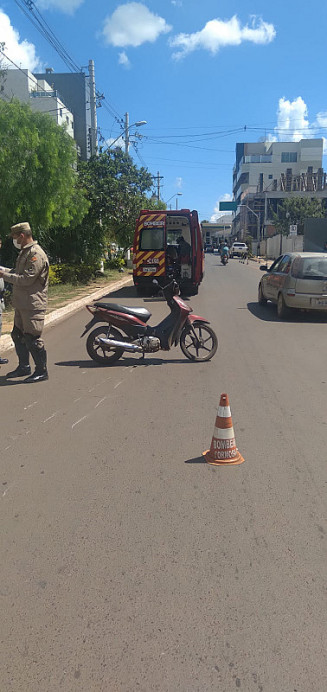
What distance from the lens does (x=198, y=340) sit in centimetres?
825

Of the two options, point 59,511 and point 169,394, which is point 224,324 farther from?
point 59,511

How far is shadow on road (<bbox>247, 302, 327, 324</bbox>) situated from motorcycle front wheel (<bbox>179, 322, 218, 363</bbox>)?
15.0ft

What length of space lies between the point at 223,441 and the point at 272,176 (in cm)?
12024

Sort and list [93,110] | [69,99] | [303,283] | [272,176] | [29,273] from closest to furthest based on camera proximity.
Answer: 1. [29,273]
2. [303,283]
3. [93,110]
4. [69,99]
5. [272,176]

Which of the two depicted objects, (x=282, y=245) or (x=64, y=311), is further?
(x=282, y=245)

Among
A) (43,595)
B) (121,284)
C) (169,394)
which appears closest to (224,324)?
(169,394)

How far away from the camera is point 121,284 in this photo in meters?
22.9

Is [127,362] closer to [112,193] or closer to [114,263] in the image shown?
[112,193]

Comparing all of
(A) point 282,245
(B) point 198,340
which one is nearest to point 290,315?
(B) point 198,340

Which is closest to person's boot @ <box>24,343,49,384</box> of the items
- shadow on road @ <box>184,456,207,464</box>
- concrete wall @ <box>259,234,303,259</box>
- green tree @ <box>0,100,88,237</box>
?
shadow on road @ <box>184,456,207,464</box>

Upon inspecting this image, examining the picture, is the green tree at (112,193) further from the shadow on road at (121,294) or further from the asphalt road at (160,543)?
the asphalt road at (160,543)

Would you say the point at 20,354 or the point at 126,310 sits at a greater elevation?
the point at 126,310

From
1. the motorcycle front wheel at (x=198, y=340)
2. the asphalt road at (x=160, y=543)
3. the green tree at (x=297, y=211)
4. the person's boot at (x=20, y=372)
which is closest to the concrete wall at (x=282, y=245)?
the green tree at (x=297, y=211)

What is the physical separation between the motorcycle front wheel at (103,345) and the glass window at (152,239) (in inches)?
379
